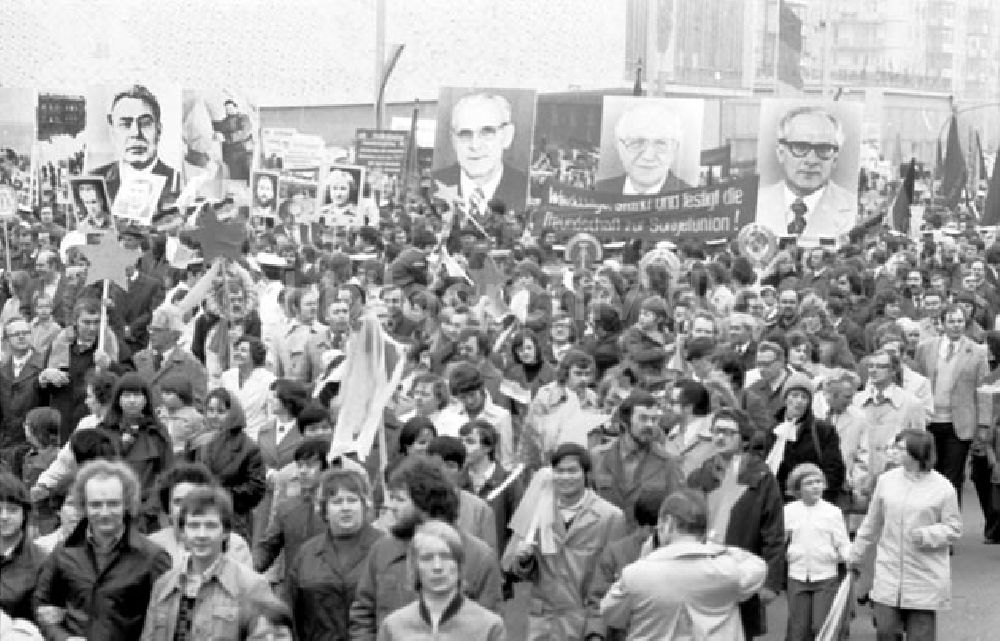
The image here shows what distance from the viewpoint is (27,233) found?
23.9m

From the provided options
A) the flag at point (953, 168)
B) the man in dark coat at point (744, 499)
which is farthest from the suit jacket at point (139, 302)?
the flag at point (953, 168)

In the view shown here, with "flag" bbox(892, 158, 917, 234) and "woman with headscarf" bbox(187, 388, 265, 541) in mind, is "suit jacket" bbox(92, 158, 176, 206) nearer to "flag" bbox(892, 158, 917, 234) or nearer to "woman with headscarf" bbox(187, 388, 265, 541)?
"flag" bbox(892, 158, 917, 234)

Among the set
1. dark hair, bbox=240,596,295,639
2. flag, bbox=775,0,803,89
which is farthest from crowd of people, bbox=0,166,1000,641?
flag, bbox=775,0,803,89

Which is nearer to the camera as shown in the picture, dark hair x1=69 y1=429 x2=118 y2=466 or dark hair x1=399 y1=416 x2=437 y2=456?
dark hair x1=69 y1=429 x2=118 y2=466

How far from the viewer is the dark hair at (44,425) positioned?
10789 millimetres

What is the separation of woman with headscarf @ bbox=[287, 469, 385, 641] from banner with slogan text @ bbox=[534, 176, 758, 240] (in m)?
14.6

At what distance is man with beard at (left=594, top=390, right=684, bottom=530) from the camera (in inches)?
403

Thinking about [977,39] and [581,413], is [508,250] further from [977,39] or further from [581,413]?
[977,39]

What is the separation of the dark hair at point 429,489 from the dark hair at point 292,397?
2728mm

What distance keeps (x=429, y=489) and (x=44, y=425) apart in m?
3.35

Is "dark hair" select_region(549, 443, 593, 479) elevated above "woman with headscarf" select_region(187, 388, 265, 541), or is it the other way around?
"dark hair" select_region(549, 443, 593, 479)

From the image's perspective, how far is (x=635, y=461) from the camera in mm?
10344

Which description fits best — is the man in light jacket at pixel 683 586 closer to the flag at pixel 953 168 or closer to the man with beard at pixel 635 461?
the man with beard at pixel 635 461

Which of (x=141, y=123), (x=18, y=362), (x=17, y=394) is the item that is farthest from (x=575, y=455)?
(x=141, y=123)
